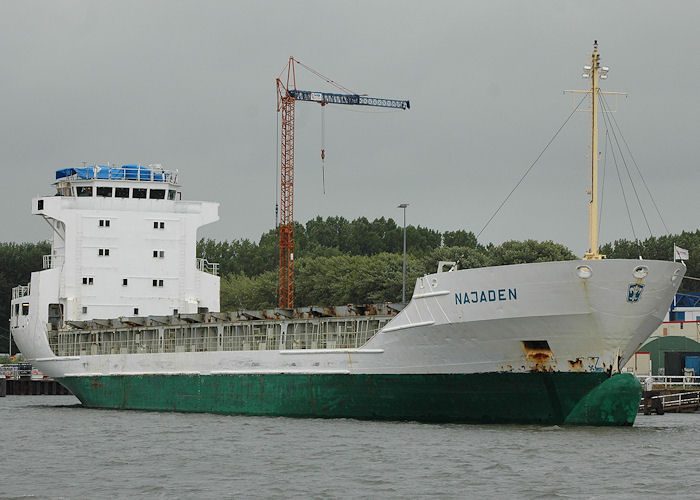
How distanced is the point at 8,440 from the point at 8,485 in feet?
32.3

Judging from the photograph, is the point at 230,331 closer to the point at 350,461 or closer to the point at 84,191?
the point at 84,191

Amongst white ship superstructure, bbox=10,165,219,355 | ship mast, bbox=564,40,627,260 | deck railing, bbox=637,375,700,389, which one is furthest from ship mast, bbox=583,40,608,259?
white ship superstructure, bbox=10,165,219,355

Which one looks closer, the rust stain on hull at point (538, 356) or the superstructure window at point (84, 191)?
the rust stain on hull at point (538, 356)

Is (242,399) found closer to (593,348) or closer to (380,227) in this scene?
(593,348)

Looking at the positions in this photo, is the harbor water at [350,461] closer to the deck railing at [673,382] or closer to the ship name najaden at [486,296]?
the ship name najaden at [486,296]

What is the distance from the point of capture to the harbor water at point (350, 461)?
2216 centimetres

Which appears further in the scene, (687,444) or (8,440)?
(8,440)

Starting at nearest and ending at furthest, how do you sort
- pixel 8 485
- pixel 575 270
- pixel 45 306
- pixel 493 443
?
1. pixel 8 485
2. pixel 493 443
3. pixel 575 270
4. pixel 45 306

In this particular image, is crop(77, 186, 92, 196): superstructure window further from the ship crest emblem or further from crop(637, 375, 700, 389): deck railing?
the ship crest emblem

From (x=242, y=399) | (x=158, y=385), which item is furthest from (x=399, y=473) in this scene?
(x=158, y=385)

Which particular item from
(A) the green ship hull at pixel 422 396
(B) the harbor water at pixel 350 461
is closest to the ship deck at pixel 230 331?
(A) the green ship hull at pixel 422 396

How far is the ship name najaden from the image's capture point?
31.6 metres

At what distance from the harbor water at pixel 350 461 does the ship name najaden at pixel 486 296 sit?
3.38 metres

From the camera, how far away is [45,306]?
49781 millimetres
